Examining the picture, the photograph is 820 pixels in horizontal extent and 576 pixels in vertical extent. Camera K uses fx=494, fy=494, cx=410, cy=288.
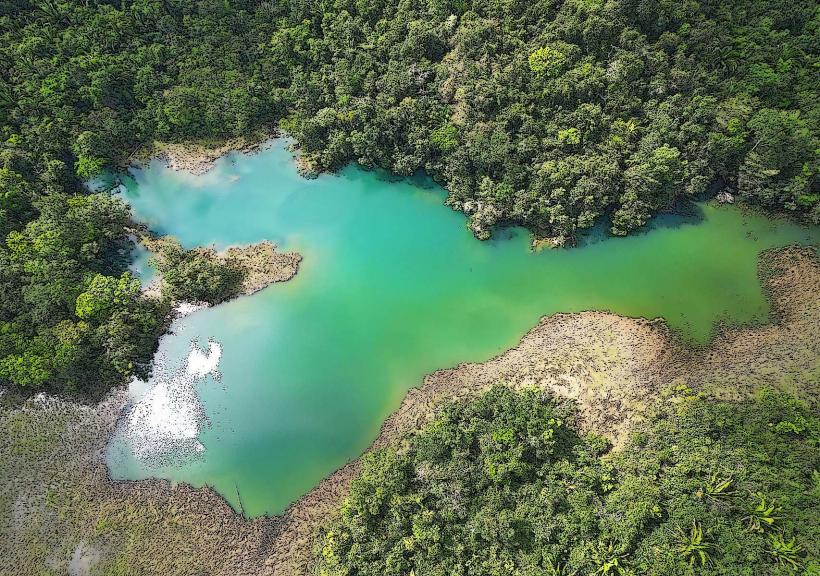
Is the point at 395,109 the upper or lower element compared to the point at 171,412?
upper

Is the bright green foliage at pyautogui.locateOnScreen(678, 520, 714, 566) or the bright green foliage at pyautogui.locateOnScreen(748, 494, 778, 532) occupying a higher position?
the bright green foliage at pyautogui.locateOnScreen(748, 494, 778, 532)

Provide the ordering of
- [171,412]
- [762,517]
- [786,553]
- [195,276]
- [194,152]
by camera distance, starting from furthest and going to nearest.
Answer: [194,152]
[195,276]
[171,412]
[762,517]
[786,553]

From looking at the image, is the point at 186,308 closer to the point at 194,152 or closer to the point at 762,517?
the point at 194,152

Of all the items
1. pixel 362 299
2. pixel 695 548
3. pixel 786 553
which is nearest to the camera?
pixel 786 553

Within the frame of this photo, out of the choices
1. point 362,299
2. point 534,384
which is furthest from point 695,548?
point 362,299

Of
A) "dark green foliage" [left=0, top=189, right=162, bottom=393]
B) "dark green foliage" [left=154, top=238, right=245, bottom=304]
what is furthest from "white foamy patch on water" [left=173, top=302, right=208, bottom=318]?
"dark green foliage" [left=0, top=189, right=162, bottom=393]

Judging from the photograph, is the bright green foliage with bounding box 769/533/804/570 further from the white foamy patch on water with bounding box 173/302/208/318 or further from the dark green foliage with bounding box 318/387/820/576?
the white foamy patch on water with bounding box 173/302/208/318

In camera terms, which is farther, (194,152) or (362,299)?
(194,152)
